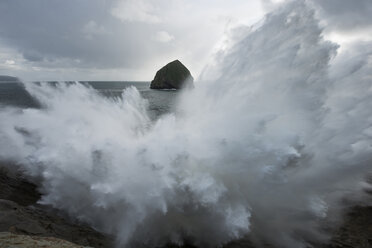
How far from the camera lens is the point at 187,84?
443ft

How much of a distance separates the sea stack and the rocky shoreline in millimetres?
126762

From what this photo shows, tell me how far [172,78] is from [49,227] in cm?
13379

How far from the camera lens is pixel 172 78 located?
136375 millimetres

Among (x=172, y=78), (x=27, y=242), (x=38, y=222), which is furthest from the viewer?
(x=172, y=78)

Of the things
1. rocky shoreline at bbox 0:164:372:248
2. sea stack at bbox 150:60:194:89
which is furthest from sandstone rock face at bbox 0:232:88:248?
sea stack at bbox 150:60:194:89

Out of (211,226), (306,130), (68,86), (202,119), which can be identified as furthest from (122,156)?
(68,86)

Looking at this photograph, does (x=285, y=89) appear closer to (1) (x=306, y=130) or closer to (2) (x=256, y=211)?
(1) (x=306, y=130)

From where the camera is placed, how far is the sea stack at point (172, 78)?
445 ft

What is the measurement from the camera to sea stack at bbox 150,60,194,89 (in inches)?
5344

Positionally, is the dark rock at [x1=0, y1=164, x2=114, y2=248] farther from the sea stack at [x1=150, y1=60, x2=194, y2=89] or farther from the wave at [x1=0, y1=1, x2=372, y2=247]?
the sea stack at [x1=150, y1=60, x2=194, y2=89]

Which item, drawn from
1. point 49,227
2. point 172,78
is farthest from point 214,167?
point 172,78

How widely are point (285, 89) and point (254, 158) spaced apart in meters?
6.57

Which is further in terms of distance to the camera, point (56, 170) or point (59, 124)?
point (59, 124)

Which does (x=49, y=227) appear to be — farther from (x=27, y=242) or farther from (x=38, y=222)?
(x=27, y=242)
